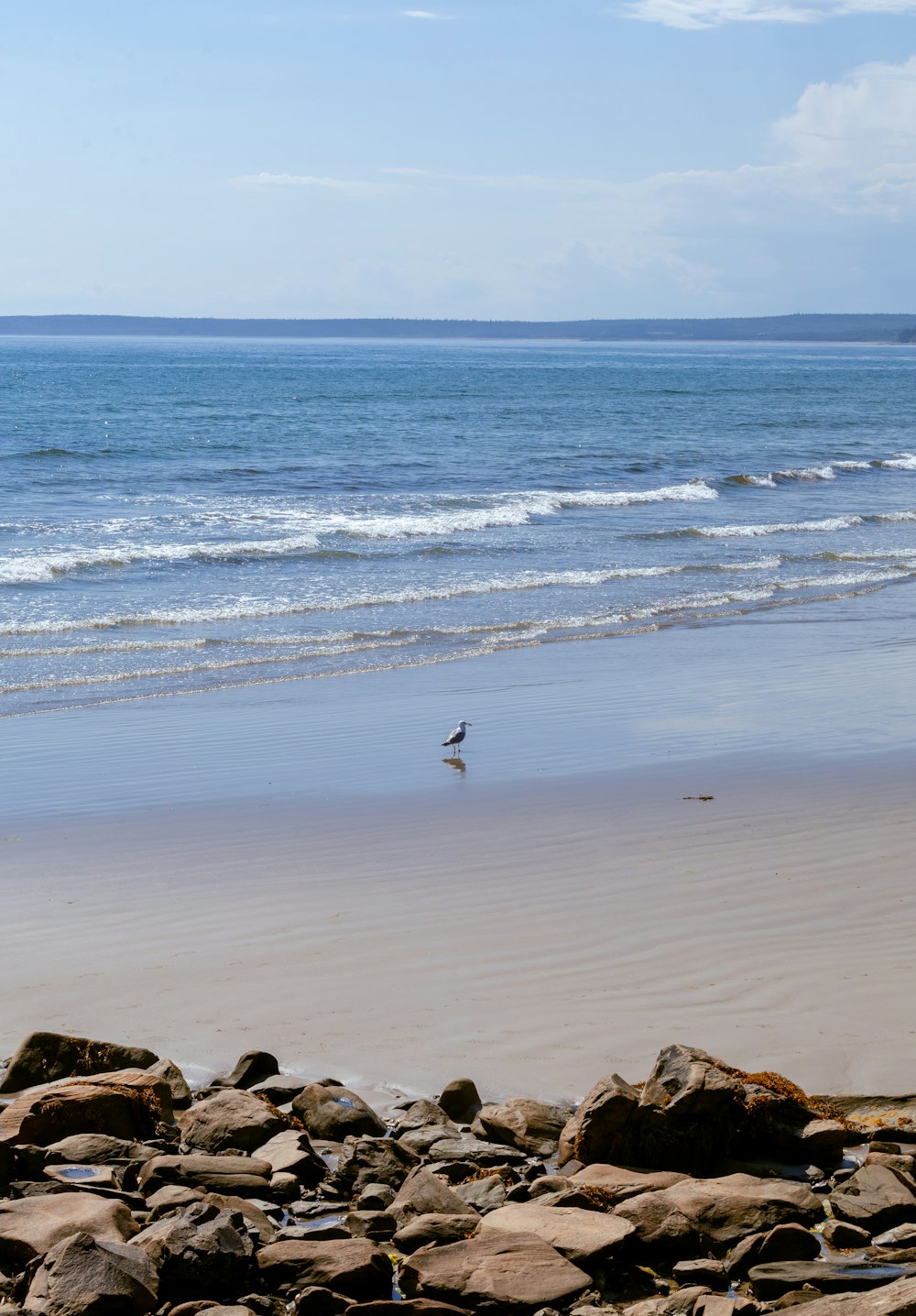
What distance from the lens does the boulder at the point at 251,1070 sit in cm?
509

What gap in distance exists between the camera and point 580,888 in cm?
725

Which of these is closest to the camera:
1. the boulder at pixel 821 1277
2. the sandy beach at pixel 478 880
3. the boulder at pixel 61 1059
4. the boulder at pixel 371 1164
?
the boulder at pixel 821 1277

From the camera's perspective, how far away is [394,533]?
904 inches

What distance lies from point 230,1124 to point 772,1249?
180 cm

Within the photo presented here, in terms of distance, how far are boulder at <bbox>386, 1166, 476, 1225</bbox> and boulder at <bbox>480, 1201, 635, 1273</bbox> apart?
0.39 ft

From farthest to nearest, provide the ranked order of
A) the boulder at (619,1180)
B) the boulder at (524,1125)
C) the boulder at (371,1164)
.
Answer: the boulder at (524,1125) < the boulder at (371,1164) < the boulder at (619,1180)

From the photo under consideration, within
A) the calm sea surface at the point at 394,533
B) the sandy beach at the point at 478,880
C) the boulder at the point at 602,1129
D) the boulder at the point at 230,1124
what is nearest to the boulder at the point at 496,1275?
the boulder at the point at 602,1129

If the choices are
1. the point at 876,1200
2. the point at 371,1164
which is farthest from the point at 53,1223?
the point at 876,1200

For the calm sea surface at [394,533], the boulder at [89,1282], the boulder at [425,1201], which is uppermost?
the calm sea surface at [394,533]

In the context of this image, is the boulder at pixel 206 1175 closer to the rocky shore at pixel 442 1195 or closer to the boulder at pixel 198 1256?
the rocky shore at pixel 442 1195

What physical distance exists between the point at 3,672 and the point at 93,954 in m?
7.36

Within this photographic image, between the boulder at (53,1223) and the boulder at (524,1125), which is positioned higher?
the boulder at (53,1223)

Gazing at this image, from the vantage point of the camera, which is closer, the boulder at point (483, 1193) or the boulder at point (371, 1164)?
the boulder at point (483, 1193)

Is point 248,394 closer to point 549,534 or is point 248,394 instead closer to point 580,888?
point 549,534
